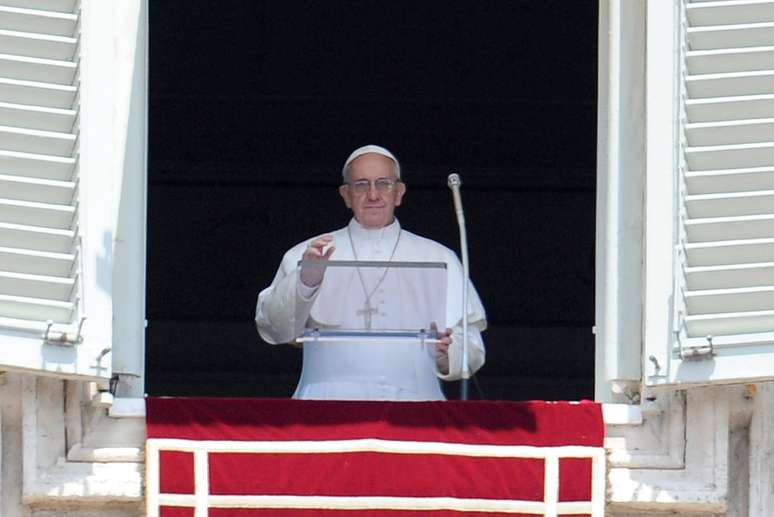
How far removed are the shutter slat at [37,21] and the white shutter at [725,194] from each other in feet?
4.46

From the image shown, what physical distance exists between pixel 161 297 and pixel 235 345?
33 cm

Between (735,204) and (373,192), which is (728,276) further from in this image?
(373,192)

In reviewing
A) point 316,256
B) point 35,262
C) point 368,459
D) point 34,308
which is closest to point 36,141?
point 35,262

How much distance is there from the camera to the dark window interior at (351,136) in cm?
1180

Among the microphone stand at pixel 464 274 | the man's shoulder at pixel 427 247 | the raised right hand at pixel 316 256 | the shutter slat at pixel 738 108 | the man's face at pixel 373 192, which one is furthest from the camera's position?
the man's shoulder at pixel 427 247

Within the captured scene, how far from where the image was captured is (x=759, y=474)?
7410 millimetres

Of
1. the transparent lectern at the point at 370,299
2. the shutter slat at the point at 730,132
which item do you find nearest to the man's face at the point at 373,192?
the transparent lectern at the point at 370,299

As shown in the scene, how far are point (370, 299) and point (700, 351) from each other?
115 centimetres

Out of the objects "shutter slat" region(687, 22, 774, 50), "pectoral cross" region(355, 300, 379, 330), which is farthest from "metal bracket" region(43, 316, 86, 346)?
"shutter slat" region(687, 22, 774, 50)

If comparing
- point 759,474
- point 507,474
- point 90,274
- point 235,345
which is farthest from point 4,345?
point 235,345

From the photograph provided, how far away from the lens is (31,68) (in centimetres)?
732

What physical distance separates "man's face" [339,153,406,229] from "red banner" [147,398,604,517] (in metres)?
1.17

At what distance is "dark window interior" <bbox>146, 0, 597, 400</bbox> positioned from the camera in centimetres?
1180

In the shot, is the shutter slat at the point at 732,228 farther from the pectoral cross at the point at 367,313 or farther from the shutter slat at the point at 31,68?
the shutter slat at the point at 31,68
